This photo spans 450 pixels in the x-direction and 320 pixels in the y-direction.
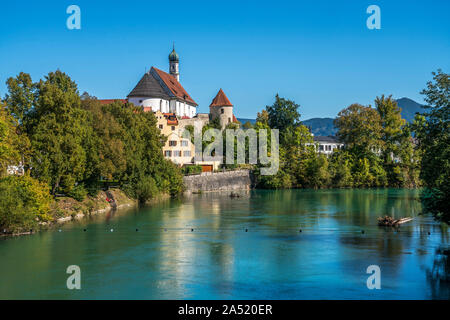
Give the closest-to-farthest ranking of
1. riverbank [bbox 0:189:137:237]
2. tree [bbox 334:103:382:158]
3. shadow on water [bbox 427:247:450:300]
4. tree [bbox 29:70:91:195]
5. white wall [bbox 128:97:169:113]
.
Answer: shadow on water [bbox 427:247:450:300]
riverbank [bbox 0:189:137:237]
tree [bbox 29:70:91:195]
tree [bbox 334:103:382:158]
white wall [bbox 128:97:169:113]

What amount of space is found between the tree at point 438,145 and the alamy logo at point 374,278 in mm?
5674

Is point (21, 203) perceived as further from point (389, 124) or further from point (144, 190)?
point (389, 124)

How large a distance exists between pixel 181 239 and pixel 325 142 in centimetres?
10966

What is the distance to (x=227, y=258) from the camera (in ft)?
93.6

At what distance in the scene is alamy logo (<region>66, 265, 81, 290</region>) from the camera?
903 inches

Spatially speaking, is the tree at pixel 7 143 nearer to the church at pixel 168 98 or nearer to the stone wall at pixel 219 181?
the stone wall at pixel 219 181

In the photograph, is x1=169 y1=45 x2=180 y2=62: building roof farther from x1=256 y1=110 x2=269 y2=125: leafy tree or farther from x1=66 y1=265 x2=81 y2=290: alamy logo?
x1=66 y1=265 x2=81 y2=290: alamy logo

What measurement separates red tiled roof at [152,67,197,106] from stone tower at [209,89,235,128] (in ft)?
24.2

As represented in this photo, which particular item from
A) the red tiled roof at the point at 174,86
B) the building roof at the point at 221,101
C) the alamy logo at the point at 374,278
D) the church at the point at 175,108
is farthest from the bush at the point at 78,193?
the building roof at the point at 221,101

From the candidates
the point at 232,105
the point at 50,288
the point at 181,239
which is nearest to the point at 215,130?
the point at 232,105

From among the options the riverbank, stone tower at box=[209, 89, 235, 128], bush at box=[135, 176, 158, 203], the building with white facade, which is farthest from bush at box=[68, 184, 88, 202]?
stone tower at box=[209, 89, 235, 128]

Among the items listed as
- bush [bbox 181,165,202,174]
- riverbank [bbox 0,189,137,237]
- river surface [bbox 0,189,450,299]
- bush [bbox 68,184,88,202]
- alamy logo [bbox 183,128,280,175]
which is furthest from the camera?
alamy logo [bbox 183,128,280,175]
